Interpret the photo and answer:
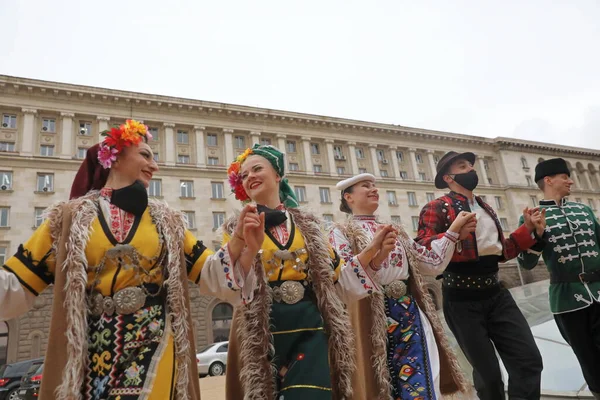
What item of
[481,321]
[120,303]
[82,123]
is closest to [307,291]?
[120,303]

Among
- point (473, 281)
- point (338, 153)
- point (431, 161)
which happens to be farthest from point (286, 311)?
point (431, 161)

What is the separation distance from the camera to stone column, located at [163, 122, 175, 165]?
92.9ft

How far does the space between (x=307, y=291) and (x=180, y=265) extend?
2.82 feet

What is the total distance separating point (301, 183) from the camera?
32.6 metres

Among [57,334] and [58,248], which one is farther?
[58,248]

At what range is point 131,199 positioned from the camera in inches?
89.4

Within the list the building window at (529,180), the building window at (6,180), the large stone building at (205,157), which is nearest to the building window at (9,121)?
the large stone building at (205,157)

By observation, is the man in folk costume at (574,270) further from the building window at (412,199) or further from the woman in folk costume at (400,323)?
the building window at (412,199)

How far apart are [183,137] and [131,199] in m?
29.4

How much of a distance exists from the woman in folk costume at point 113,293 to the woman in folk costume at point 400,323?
1.14 meters

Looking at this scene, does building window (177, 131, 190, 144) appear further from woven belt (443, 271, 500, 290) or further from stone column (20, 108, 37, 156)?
woven belt (443, 271, 500, 290)

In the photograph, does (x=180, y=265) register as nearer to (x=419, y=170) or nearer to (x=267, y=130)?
(x=267, y=130)

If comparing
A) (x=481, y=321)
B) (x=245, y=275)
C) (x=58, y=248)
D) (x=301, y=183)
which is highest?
(x=301, y=183)

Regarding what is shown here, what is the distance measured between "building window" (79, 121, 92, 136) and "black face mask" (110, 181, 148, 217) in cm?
2847
